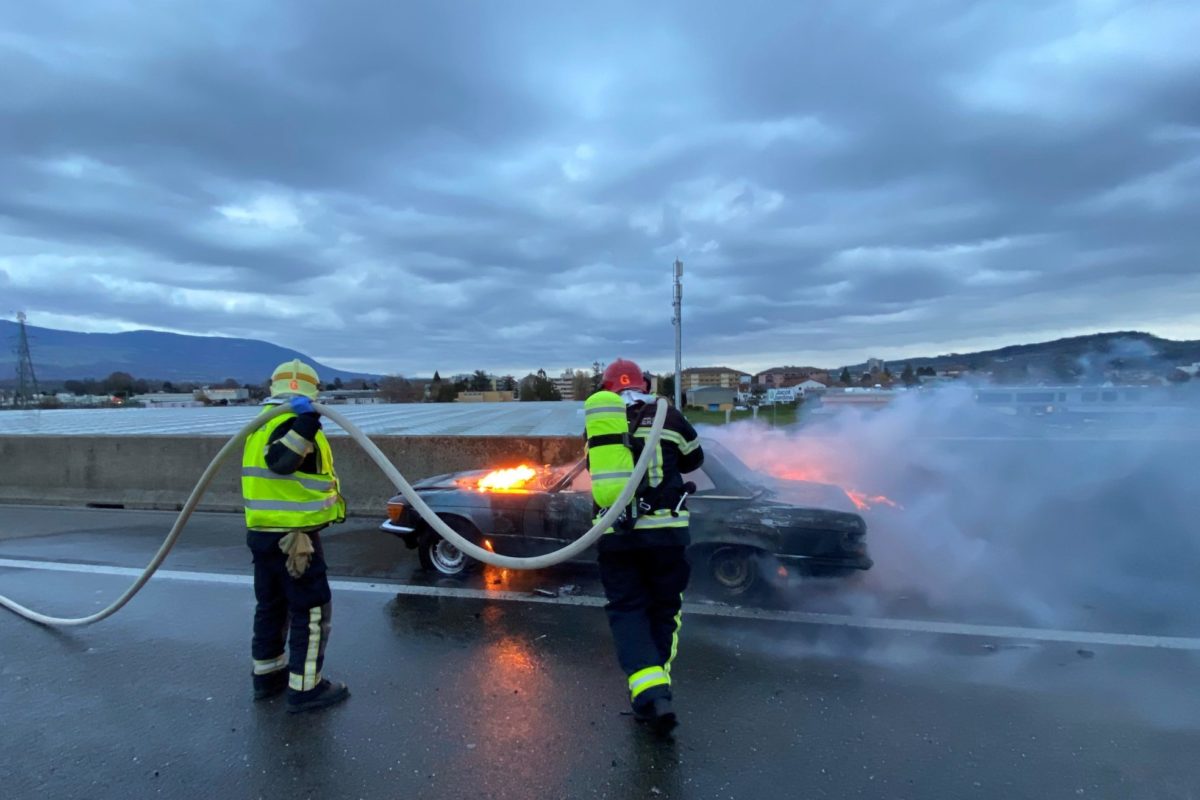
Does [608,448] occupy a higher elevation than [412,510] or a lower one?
higher

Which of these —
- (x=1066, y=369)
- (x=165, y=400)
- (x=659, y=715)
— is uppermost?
(x=1066, y=369)

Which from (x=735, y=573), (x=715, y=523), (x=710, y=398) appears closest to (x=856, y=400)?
(x=710, y=398)

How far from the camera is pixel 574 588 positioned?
512cm

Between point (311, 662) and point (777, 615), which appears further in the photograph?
point (777, 615)

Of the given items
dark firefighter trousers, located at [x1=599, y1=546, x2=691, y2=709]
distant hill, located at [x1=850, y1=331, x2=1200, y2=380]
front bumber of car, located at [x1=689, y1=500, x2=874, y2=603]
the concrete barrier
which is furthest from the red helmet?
distant hill, located at [x1=850, y1=331, x2=1200, y2=380]

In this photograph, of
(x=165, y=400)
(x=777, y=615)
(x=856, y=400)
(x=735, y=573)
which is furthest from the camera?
(x=165, y=400)

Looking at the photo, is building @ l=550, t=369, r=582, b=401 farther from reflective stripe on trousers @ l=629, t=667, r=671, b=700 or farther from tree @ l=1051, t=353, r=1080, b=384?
reflective stripe on trousers @ l=629, t=667, r=671, b=700

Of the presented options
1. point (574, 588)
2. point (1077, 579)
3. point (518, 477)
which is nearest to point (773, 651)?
point (574, 588)

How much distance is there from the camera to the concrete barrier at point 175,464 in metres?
8.37

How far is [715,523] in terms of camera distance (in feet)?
15.6

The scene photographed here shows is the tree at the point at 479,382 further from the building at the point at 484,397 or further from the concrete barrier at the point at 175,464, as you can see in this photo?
the concrete barrier at the point at 175,464

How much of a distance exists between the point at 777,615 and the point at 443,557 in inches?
113

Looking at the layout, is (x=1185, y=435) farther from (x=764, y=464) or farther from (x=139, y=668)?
(x=139, y=668)

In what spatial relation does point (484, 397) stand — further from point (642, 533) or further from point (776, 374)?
point (642, 533)
